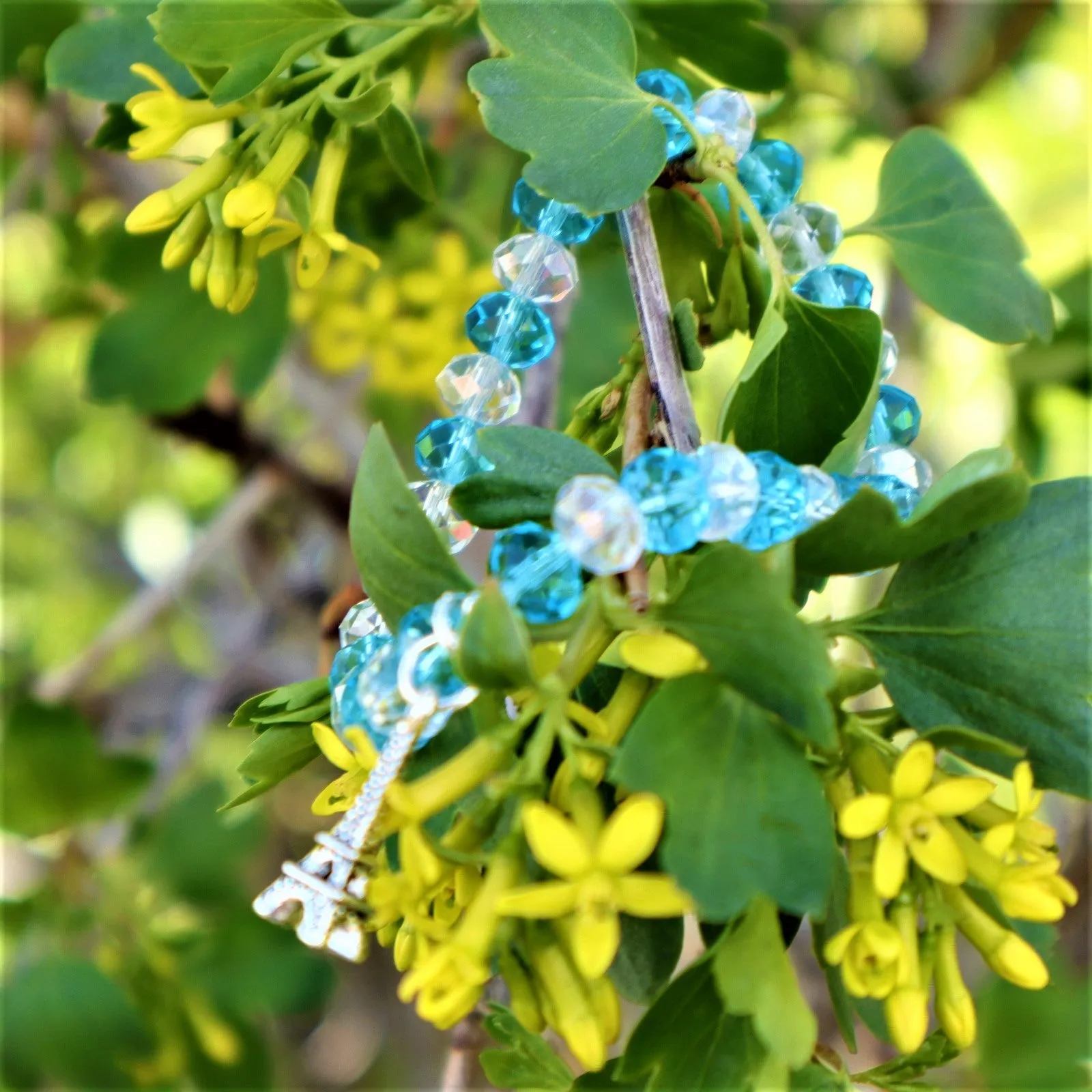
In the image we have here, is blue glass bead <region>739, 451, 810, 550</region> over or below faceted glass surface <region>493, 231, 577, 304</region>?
below

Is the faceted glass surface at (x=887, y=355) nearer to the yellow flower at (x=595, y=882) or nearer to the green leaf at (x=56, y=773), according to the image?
the yellow flower at (x=595, y=882)

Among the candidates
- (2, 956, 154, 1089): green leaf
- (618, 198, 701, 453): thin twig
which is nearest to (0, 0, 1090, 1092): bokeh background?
(2, 956, 154, 1089): green leaf

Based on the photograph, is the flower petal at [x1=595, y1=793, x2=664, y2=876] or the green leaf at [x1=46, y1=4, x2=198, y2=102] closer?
the flower petal at [x1=595, y1=793, x2=664, y2=876]

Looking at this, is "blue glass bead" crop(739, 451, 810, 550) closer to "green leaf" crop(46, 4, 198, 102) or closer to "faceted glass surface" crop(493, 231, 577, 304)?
"faceted glass surface" crop(493, 231, 577, 304)

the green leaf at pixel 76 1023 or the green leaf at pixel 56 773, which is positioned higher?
the green leaf at pixel 56 773

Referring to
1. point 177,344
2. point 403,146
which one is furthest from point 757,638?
point 177,344

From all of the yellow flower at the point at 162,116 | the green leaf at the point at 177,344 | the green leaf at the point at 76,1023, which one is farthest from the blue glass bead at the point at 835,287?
the green leaf at the point at 76,1023
